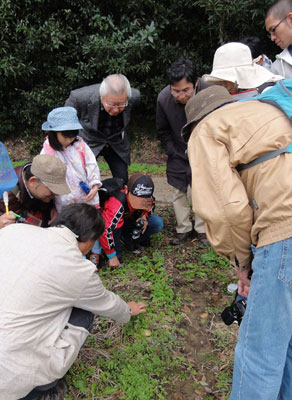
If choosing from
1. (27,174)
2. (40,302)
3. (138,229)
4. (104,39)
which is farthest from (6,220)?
(104,39)

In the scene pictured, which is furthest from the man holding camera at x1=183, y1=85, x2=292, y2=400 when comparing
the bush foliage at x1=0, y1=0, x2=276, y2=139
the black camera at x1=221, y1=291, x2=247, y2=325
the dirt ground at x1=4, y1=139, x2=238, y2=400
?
the bush foliage at x1=0, y1=0, x2=276, y2=139

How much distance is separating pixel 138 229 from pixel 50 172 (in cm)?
121

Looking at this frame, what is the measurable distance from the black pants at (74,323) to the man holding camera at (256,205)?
953 millimetres

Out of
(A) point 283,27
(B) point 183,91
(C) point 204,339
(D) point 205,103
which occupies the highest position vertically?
(A) point 283,27

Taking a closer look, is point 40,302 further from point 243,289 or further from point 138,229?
point 138,229

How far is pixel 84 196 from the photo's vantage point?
335cm

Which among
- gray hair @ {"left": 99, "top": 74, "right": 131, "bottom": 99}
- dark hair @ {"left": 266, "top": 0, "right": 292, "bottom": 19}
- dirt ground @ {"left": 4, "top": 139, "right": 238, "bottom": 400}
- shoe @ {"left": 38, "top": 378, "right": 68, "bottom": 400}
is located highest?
dark hair @ {"left": 266, "top": 0, "right": 292, "bottom": 19}

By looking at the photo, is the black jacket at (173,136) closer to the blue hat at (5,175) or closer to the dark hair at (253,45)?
the dark hair at (253,45)

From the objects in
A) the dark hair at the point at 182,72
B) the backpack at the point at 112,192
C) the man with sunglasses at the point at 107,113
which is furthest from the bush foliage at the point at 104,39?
the backpack at the point at 112,192

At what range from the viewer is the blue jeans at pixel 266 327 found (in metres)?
1.53

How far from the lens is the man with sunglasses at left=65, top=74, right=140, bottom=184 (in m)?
3.32

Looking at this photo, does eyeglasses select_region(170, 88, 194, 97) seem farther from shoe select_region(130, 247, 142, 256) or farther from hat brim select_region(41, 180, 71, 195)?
shoe select_region(130, 247, 142, 256)

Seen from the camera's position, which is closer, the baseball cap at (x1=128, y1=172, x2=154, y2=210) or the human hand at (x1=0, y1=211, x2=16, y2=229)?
the human hand at (x1=0, y1=211, x2=16, y2=229)

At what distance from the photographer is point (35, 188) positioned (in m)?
2.81
